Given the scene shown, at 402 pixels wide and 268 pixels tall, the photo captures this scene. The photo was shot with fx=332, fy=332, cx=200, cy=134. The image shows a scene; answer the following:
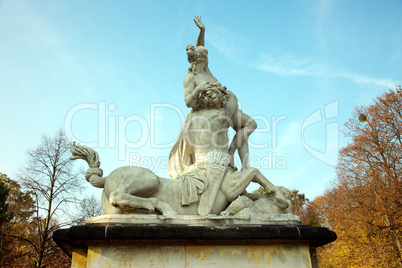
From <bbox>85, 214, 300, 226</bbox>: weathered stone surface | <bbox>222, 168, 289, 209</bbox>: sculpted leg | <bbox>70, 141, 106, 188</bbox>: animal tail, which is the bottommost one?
<bbox>85, 214, 300, 226</bbox>: weathered stone surface

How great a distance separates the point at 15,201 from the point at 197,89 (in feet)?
53.4

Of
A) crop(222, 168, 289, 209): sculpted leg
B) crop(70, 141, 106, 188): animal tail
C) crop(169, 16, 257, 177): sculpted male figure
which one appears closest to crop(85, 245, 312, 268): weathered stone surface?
crop(222, 168, 289, 209): sculpted leg

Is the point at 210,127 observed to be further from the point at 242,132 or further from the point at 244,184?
the point at 244,184

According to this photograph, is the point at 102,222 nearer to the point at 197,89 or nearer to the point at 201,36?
the point at 197,89

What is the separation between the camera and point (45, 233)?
54.7 ft

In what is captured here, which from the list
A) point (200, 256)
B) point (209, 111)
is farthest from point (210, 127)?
point (200, 256)

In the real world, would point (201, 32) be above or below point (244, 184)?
above

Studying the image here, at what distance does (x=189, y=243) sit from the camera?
16.1 feet

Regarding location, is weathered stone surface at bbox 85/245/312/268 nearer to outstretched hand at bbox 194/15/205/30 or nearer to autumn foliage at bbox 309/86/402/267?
outstretched hand at bbox 194/15/205/30

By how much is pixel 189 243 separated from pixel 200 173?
150 centimetres

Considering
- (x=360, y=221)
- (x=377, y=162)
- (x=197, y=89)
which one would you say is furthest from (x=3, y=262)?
(x=377, y=162)

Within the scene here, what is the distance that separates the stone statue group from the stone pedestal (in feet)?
1.25

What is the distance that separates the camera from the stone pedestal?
4.68 m

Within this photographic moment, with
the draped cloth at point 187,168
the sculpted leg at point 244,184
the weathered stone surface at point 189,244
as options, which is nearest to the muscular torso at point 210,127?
the draped cloth at point 187,168
